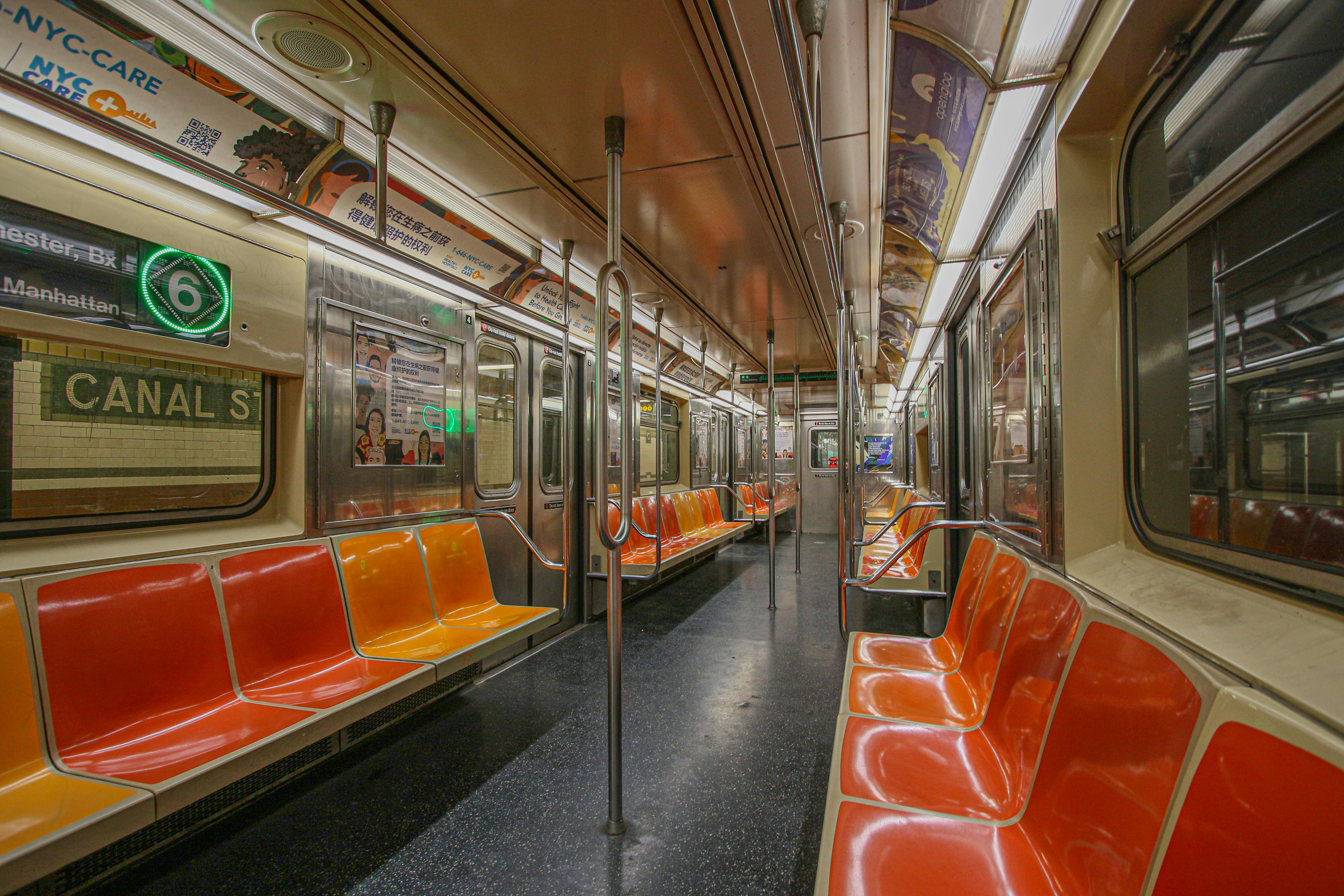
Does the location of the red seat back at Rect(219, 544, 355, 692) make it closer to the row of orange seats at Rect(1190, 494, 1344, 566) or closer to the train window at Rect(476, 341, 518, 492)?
the train window at Rect(476, 341, 518, 492)

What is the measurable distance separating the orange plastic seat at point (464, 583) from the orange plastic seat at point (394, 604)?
0.08 meters

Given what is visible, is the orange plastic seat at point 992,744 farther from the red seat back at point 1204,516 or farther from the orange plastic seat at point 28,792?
the orange plastic seat at point 28,792

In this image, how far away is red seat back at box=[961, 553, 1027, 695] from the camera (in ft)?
5.91

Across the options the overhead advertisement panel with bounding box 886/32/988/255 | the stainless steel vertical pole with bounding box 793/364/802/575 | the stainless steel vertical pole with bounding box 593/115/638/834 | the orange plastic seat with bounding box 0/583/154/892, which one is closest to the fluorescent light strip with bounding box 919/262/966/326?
the overhead advertisement panel with bounding box 886/32/988/255

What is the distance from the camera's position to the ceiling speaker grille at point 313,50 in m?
1.61

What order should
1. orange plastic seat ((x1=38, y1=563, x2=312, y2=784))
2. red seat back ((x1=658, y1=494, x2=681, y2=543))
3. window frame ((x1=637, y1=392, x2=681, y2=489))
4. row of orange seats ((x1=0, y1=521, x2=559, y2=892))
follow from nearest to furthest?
row of orange seats ((x1=0, y1=521, x2=559, y2=892)), orange plastic seat ((x1=38, y1=563, x2=312, y2=784)), red seat back ((x1=658, y1=494, x2=681, y2=543)), window frame ((x1=637, y1=392, x2=681, y2=489))

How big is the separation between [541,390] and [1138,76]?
3618 millimetres

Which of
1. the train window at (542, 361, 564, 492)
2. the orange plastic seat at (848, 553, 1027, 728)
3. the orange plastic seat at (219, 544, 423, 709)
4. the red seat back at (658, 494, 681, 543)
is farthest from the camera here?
the red seat back at (658, 494, 681, 543)

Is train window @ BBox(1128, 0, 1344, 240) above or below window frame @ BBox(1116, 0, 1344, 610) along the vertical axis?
above

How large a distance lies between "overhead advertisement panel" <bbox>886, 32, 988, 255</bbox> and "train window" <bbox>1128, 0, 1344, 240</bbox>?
55cm

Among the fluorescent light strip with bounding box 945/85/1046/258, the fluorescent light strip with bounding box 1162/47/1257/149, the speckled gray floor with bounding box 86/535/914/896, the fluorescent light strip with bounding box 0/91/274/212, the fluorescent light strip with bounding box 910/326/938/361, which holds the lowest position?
the speckled gray floor with bounding box 86/535/914/896

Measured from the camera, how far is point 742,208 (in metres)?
2.82

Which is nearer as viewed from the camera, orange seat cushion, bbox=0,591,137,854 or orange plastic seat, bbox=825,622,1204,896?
orange plastic seat, bbox=825,622,1204,896

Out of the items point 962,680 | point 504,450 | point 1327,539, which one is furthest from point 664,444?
point 1327,539
